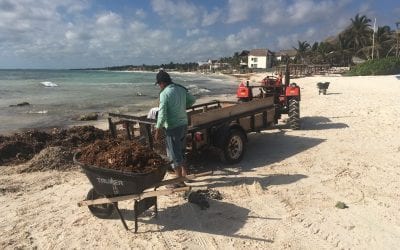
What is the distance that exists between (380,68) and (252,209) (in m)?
44.3

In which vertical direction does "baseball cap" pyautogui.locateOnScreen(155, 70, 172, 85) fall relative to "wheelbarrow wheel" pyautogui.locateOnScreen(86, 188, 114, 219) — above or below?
above

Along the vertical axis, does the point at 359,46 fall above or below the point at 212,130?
above

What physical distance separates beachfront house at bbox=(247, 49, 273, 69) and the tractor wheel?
101 meters

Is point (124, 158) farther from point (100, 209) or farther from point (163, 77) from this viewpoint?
point (163, 77)

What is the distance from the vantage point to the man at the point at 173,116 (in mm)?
5961

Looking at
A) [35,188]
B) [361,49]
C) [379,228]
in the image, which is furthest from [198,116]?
[361,49]

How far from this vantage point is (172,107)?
6.02m

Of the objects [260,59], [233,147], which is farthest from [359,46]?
[233,147]

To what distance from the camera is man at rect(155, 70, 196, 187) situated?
19.6 feet

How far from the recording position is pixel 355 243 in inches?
184

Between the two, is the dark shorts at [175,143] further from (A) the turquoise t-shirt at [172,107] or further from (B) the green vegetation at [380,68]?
(B) the green vegetation at [380,68]

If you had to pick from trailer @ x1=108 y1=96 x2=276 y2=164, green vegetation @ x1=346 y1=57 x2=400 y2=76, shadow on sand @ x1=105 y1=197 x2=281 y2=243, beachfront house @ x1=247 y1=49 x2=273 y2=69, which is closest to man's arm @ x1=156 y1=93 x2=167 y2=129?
trailer @ x1=108 y1=96 x2=276 y2=164

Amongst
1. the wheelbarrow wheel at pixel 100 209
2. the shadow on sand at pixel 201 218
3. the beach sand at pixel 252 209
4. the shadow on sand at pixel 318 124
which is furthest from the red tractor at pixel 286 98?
the wheelbarrow wheel at pixel 100 209

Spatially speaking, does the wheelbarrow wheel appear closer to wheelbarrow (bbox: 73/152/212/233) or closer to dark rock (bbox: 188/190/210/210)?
wheelbarrow (bbox: 73/152/212/233)
